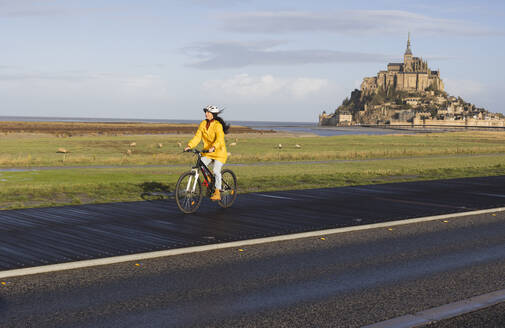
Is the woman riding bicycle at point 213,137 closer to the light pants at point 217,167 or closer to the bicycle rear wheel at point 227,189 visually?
the light pants at point 217,167

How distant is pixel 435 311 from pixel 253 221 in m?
5.61

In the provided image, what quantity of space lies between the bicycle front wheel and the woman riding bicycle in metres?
0.42

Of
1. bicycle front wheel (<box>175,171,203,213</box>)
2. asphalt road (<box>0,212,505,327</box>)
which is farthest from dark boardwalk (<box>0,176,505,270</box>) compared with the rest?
asphalt road (<box>0,212,505,327</box>)

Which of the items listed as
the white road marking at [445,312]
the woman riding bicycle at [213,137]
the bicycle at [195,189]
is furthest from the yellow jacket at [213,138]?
the white road marking at [445,312]

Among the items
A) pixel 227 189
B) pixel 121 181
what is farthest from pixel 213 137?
pixel 121 181

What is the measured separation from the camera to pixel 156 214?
1155cm

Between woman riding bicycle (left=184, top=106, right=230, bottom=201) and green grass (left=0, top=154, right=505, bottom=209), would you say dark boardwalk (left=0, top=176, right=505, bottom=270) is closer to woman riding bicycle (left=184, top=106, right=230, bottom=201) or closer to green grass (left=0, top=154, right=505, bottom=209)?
woman riding bicycle (left=184, top=106, right=230, bottom=201)

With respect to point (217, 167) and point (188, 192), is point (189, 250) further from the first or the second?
point (217, 167)

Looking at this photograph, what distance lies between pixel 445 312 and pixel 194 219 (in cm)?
621

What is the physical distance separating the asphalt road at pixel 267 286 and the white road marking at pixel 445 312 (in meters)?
0.13

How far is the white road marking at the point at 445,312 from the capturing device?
17.4 ft

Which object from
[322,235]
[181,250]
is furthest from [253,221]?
[181,250]

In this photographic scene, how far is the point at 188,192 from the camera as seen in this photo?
38.4ft

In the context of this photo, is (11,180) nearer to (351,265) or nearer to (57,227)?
(57,227)
